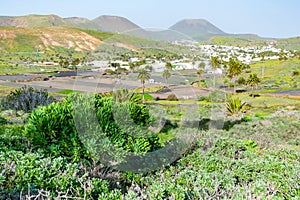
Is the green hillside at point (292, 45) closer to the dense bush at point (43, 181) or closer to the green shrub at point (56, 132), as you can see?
the green shrub at point (56, 132)

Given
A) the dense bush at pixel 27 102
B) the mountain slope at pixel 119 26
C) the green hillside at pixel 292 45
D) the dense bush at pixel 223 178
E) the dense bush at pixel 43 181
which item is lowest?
the dense bush at pixel 27 102

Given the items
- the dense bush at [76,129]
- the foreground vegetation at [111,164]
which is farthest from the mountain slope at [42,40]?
the dense bush at [76,129]

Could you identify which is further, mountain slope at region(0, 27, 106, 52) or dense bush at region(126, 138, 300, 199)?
mountain slope at region(0, 27, 106, 52)

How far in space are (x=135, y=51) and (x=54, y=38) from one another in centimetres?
12068

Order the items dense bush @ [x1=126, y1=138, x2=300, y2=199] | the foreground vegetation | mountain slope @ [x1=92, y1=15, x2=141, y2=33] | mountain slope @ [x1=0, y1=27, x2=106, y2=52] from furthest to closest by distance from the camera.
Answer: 1. mountain slope @ [x1=0, y1=27, x2=106, y2=52]
2. mountain slope @ [x1=92, y1=15, x2=141, y2=33]
3. dense bush @ [x1=126, y1=138, x2=300, y2=199]
4. the foreground vegetation

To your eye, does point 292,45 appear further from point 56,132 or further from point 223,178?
point 56,132

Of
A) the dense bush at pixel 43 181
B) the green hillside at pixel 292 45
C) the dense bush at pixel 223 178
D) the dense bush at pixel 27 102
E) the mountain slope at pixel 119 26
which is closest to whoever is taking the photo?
the dense bush at pixel 43 181

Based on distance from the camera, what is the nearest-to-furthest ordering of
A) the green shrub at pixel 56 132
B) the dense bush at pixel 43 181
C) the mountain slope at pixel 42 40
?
the dense bush at pixel 43 181 → the green shrub at pixel 56 132 → the mountain slope at pixel 42 40

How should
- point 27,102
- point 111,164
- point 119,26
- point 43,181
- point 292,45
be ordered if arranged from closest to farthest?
point 43,181
point 111,164
point 27,102
point 119,26
point 292,45

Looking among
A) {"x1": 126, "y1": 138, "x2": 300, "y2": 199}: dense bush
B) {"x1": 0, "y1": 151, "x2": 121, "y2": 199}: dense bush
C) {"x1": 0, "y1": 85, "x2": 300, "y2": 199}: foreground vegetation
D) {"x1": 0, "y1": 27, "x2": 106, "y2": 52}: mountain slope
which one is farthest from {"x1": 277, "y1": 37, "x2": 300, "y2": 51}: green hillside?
{"x1": 0, "y1": 151, "x2": 121, "y2": 199}: dense bush

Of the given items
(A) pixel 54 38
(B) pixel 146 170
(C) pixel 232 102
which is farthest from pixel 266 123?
(A) pixel 54 38

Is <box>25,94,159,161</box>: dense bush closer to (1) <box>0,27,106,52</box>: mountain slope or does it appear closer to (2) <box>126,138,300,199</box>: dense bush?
(2) <box>126,138,300,199</box>: dense bush

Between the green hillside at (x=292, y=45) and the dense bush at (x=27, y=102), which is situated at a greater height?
the green hillside at (x=292, y=45)

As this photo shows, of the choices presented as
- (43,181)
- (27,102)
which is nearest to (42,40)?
(27,102)
